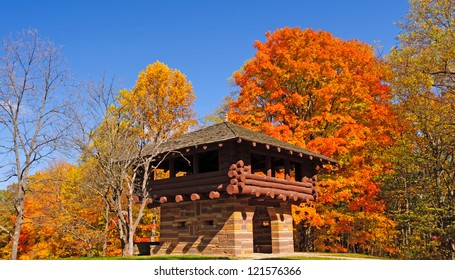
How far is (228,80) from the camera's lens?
33844 millimetres

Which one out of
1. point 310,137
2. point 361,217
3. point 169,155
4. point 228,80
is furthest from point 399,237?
point 169,155

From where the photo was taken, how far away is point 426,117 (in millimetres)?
20688

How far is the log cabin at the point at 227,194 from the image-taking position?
A: 1639 cm

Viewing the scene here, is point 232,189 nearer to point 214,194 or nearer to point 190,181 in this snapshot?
point 214,194

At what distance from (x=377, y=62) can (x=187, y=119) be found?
1284 cm

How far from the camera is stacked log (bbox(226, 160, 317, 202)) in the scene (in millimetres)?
15984

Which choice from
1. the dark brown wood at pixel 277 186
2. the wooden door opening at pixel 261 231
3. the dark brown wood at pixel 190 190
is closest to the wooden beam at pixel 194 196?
the dark brown wood at pixel 190 190

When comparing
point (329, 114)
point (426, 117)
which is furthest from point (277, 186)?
point (426, 117)

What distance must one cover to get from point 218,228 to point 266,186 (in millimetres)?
2626

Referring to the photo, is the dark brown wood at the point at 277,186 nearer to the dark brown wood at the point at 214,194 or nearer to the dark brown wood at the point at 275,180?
the dark brown wood at the point at 275,180

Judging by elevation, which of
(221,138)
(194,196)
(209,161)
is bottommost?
(194,196)

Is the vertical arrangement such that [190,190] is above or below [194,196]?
above

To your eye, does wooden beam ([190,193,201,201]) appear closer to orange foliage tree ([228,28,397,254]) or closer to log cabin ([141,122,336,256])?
log cabin ([141,122,336,256])

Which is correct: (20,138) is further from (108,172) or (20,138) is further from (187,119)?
(187,119)
